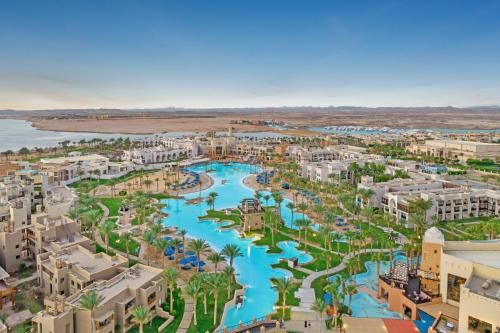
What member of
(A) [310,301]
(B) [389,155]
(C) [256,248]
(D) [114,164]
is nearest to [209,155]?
(D) [114,164]

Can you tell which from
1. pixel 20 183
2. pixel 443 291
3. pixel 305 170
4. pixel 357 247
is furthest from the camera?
pixel 305 170

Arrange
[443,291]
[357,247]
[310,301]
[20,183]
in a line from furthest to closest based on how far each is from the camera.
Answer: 1. [20,183]
2. [357,247]
3. [310,301]
4. [443,291]

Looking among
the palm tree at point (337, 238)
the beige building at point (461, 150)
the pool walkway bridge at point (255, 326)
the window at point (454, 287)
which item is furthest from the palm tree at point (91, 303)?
the beige building at point (461, 150)

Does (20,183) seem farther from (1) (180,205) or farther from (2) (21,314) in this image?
(2) (21,314)

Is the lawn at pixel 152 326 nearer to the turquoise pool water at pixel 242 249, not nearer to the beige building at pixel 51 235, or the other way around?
the turquoise pool water at pixel 242 249

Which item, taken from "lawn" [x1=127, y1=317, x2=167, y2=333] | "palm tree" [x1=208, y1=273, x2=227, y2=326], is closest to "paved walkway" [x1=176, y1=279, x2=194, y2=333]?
"lawn" [x1=127, y1=317, x2=167, y2=333]

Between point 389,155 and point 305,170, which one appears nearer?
point 305,170
